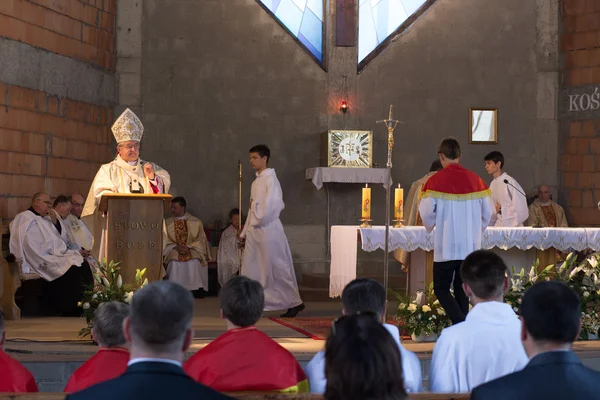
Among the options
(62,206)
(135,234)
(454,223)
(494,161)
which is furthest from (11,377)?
(494,161)

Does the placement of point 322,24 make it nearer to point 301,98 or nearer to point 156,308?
point 301,98

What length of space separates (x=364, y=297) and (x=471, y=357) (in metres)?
0.50

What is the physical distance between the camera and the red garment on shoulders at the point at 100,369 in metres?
3.49

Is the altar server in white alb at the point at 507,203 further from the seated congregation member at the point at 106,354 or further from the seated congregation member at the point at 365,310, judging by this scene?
the seated congregation member at the point at 106,354

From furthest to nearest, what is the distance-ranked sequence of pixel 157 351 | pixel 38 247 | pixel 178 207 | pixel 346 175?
pixel 346 175
pixel 178 207
pixel 38 247
pixel 157 351

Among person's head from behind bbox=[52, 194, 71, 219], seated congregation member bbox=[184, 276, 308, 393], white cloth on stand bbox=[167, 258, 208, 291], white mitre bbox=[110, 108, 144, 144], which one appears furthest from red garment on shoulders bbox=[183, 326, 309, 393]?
white cloth on stand bbox=[167, 258, 208, 291]

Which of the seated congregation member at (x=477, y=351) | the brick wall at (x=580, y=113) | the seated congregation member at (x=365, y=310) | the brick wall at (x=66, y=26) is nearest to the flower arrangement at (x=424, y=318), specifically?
the seated congregation member at (x=477, y=351)

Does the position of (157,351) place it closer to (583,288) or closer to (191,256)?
(583,288)

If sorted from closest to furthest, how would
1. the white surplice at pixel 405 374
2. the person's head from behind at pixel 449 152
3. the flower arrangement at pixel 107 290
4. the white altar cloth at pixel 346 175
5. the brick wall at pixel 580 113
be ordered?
the white surplice at pixel 405 374 → the flower arrangement at pixel 107 290 → the person's head from behind at pixel 449 152 → the white altar cloth at pixel 346 175 → the brick wall at pixel 580 113

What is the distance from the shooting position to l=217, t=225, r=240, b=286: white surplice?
13.1 metres

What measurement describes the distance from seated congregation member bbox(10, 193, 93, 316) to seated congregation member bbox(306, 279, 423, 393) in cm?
691

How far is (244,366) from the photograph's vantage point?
366 cm

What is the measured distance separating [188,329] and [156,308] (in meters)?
0.11

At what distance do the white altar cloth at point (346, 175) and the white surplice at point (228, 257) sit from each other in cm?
132
